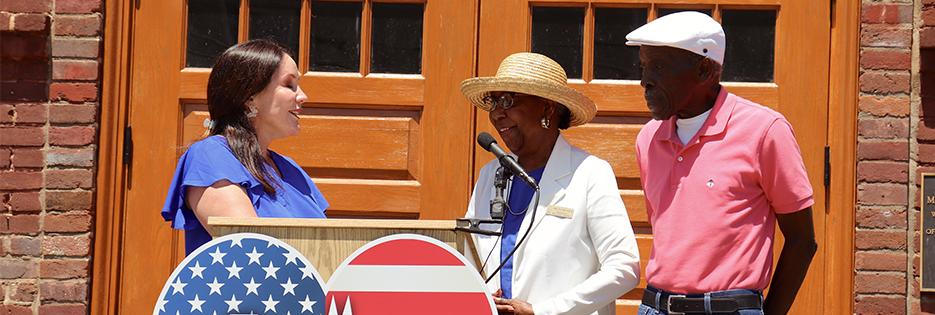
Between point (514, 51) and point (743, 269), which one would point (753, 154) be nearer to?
point (743, 269)

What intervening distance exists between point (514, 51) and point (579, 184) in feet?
5.13

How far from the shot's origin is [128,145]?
5.43 metres

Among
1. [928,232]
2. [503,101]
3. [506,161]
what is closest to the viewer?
[506,161]

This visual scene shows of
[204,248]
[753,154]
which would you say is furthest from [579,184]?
[204,248]

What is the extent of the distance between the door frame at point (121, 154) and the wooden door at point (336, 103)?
0.05 m

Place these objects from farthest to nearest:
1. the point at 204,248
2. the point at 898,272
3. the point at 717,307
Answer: the point at 898,272
the point at 717,307
the point at 204,248

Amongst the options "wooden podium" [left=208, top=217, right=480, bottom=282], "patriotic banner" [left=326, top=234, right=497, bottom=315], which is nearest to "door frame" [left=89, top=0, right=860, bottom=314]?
"wooden podium" [left=208, top=217, right=480, bottom=282]

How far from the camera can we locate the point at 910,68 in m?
5.25

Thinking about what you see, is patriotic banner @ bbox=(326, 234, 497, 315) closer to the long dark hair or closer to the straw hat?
the long dark hair

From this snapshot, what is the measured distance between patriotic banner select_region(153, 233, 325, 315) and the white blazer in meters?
0.93

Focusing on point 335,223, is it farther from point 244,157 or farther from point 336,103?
point 336,103

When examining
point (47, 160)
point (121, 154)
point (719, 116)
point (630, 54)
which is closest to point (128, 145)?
point (121, 154)

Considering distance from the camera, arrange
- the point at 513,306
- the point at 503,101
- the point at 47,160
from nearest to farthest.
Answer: the point at 513,306
the point at 503,101
the point at 47,160

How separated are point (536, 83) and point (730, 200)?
0.78m
